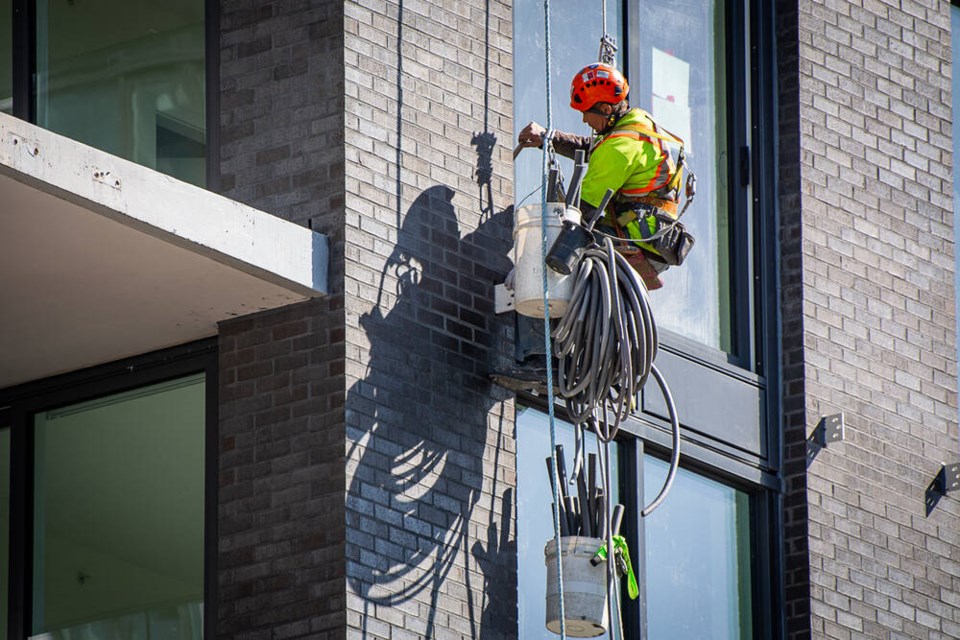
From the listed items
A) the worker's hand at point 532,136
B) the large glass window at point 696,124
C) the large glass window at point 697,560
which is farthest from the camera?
the large glass window at point 696,124

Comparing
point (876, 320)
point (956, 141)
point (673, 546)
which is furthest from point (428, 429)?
point (956, 141)

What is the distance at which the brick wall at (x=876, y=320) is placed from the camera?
14617mm

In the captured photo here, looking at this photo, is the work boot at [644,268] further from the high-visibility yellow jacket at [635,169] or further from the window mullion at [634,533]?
the window mullion at [634,533]

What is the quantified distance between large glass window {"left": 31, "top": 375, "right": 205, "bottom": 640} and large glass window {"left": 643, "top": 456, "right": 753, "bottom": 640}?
297 centimetres

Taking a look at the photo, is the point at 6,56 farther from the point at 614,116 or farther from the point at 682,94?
the point at 682,94

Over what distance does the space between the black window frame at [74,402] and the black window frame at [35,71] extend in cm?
100

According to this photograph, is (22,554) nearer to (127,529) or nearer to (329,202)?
(127,529)

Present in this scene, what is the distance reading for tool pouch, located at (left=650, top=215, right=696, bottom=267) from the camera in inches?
499

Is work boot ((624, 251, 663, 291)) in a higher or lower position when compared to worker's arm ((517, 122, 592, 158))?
lower

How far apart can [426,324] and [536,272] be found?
2.16ft

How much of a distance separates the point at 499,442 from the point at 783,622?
112 inches

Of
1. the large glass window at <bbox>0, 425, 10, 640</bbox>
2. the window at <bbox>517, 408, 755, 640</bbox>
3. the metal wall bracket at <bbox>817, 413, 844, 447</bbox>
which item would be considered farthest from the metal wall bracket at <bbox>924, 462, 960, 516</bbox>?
the large glass window at <bbox>0, 425, 10, 640</bbox>

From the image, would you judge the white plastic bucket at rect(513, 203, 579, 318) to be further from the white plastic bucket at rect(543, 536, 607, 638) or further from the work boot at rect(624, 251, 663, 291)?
the white plastic bucket at rect(543, 536, 607, 638)

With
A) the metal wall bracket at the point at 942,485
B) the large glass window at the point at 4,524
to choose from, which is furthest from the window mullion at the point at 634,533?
the large glass window at the point at 4,524
